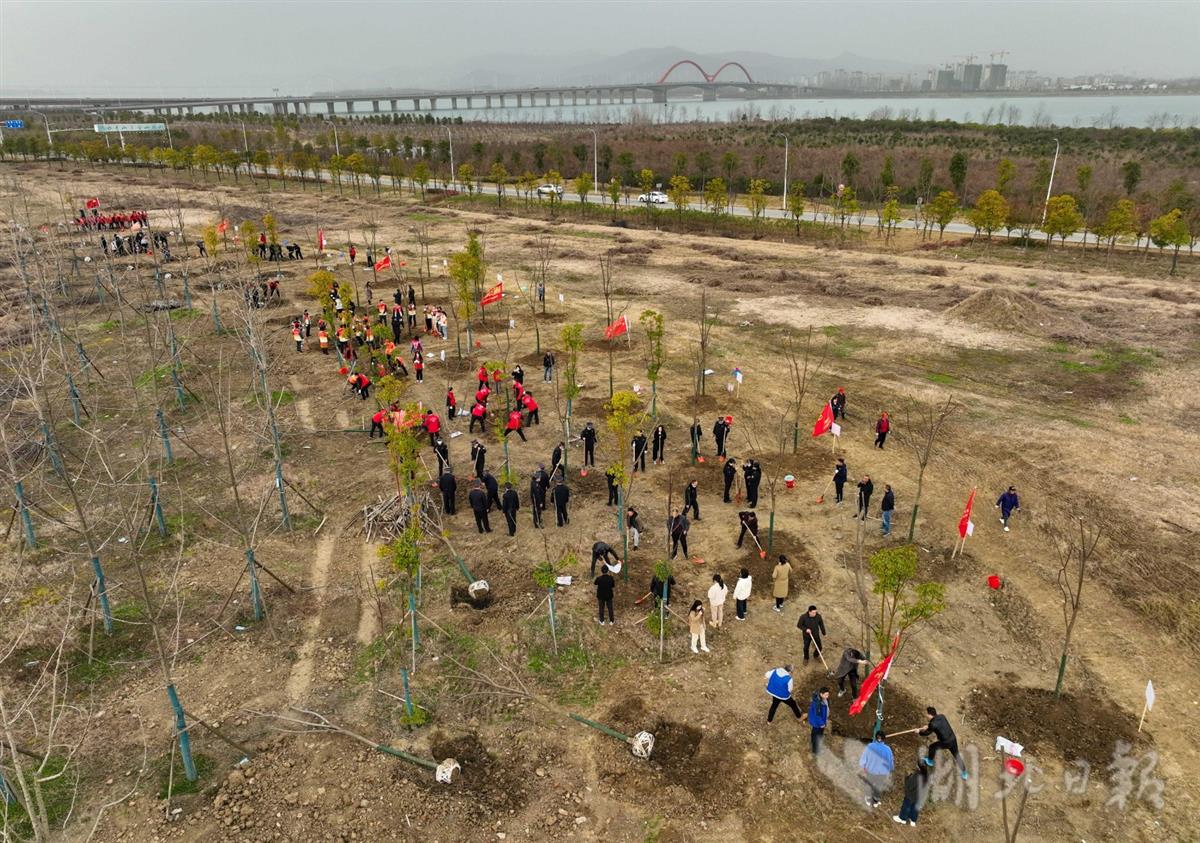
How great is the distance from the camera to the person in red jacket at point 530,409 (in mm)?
18969

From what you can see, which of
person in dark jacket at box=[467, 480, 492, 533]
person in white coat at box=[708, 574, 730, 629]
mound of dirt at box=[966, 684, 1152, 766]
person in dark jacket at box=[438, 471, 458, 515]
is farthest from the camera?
person in dark jacket at box=[438, 471, 458, 515]

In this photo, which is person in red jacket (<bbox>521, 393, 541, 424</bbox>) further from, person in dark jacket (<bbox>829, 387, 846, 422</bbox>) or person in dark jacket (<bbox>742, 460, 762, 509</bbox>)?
person in dark jacket (<bbox>829, 387, 846, 422</bbox>)

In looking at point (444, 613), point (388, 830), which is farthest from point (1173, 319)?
point (388, 830)

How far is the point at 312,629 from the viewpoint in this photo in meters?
12.0

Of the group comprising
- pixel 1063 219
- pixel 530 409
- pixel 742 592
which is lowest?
pixel 742 592

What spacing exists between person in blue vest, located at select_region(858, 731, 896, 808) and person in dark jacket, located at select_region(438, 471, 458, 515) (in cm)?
932

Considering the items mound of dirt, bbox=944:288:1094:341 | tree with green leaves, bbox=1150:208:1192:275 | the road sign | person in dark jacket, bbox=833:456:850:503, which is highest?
the road sign

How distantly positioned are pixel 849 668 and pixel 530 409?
36.6ft

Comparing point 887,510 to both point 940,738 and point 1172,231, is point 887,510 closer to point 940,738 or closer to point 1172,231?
point 940,738

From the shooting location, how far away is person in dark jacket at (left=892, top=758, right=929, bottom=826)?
8312 millimetres

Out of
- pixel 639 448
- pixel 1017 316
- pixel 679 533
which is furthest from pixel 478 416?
pixel 1017 316

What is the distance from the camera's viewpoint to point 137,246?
123 feet

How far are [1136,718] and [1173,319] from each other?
24.5m

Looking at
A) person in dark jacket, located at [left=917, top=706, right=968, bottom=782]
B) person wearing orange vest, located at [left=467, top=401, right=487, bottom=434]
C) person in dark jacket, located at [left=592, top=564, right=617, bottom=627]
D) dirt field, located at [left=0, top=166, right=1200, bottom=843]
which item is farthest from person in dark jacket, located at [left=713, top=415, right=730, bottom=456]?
person in dark jacket, located at [left=917, top=706, right=968, bottom=782]
